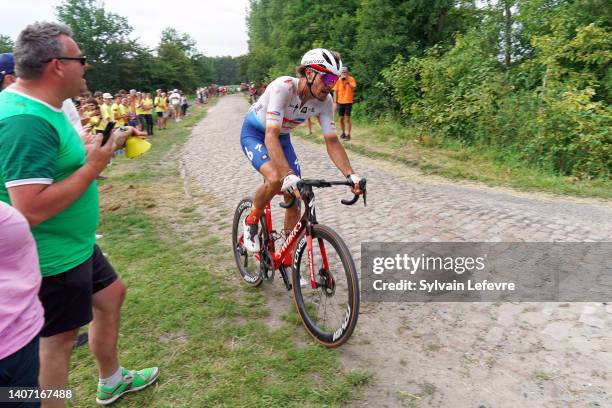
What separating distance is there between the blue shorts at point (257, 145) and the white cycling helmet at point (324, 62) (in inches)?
39.6

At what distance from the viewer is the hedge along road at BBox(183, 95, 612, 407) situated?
309 centimetres

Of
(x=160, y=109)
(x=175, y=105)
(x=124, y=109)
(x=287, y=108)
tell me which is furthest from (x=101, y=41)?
(x=287, y=108)

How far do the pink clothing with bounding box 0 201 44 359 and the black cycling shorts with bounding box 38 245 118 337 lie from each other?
53 cm

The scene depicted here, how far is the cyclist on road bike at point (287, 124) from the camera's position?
3869mm

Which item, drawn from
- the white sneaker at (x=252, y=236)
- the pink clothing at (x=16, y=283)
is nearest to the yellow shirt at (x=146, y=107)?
the white sneaker at (x=252, y=236)

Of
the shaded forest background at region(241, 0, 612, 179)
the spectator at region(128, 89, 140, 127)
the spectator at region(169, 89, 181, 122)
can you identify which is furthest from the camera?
the spectator at region(169, 89, 181, 122)

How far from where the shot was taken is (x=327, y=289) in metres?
3.77

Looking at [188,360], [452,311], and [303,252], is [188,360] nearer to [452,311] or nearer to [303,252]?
[303,252]

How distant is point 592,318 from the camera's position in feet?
12.8

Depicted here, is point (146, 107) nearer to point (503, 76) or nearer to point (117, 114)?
point (117, 114)

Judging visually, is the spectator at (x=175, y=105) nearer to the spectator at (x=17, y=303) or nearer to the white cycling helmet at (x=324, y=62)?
the white cycling helmet at (x=324, y=62)

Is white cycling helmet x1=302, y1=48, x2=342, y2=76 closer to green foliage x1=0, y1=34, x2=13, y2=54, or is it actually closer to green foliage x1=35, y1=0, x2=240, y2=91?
green foliage x1=35, y1=0, x2=240, y2=91

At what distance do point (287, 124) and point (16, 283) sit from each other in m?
3.13

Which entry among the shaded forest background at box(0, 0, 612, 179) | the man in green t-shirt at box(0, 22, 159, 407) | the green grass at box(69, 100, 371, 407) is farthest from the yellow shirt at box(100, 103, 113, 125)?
the man in green t-shirt at box(0, 22, 159, 407)
